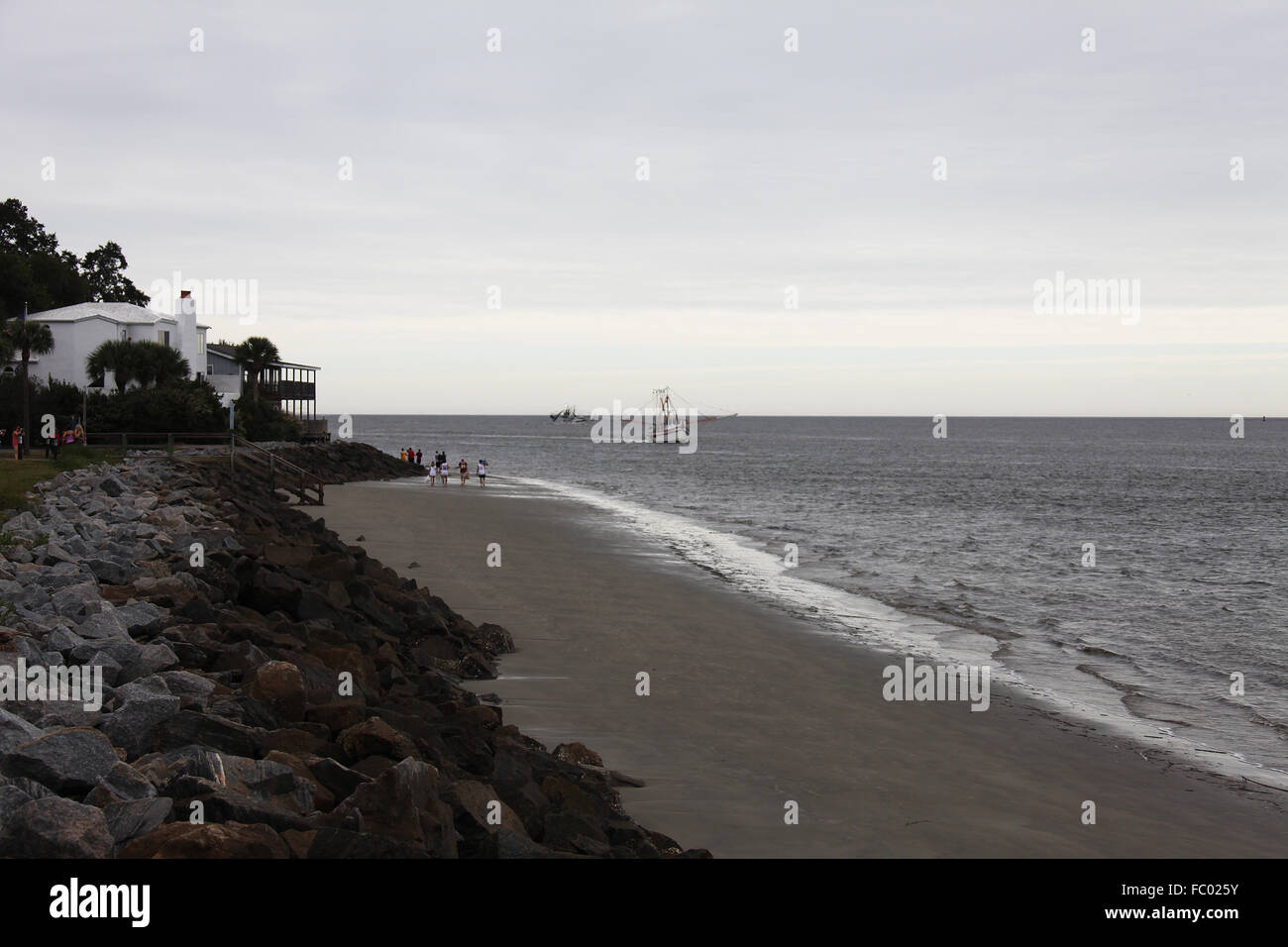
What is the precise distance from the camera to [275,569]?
1516 cm

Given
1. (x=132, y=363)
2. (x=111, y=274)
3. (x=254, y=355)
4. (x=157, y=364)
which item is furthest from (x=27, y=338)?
(x=111, y=274)

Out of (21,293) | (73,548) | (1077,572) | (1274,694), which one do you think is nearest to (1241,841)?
(1274,694)

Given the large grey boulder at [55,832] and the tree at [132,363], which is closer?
the large grey boulder at [55,832]

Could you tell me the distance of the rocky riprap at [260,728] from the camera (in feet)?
19.8

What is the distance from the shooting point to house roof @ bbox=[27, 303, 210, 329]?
56219 millimetres

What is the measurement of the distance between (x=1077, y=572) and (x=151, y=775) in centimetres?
2769

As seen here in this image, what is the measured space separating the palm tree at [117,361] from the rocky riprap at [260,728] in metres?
40.3

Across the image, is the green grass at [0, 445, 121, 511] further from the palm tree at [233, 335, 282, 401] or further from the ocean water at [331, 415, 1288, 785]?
the palm tree at [233, 335, 282, 401]

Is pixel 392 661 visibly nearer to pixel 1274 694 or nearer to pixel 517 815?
pixel 517 815

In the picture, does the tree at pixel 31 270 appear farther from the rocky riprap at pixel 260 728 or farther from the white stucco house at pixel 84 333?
the rocky riprap at pixel 260 728

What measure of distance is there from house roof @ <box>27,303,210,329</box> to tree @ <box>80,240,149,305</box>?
42.1m
